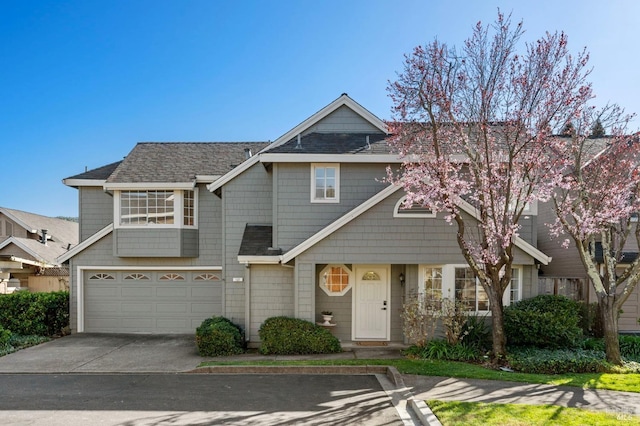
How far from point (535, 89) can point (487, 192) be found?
2.34m

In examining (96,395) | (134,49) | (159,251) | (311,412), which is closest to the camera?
(311,412)

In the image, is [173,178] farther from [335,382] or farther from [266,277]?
[335,382]

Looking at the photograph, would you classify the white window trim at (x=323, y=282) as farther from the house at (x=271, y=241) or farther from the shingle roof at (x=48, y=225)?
the shingle roof at (x=48, y=225)

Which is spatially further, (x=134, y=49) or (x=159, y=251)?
(x=134, y=49)

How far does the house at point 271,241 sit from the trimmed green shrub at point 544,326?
0.99 meters

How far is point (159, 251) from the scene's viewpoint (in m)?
13.4

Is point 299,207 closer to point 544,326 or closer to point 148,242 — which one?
point 148,242

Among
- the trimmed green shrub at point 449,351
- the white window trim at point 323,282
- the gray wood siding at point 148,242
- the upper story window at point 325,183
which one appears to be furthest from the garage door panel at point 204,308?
the trimmed green shrub at point 449,351

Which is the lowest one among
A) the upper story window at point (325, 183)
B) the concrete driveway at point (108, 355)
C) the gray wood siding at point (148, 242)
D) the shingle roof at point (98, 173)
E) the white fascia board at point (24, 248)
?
the concrete driveway at point (108, 355)

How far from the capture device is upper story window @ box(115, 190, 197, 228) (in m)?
13.3

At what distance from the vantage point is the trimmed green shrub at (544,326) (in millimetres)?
9578

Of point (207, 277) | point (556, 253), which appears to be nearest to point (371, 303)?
point (207, 277)

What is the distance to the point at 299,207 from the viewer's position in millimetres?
11828

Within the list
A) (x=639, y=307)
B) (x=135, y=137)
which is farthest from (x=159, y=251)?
(x=639, y=307)
